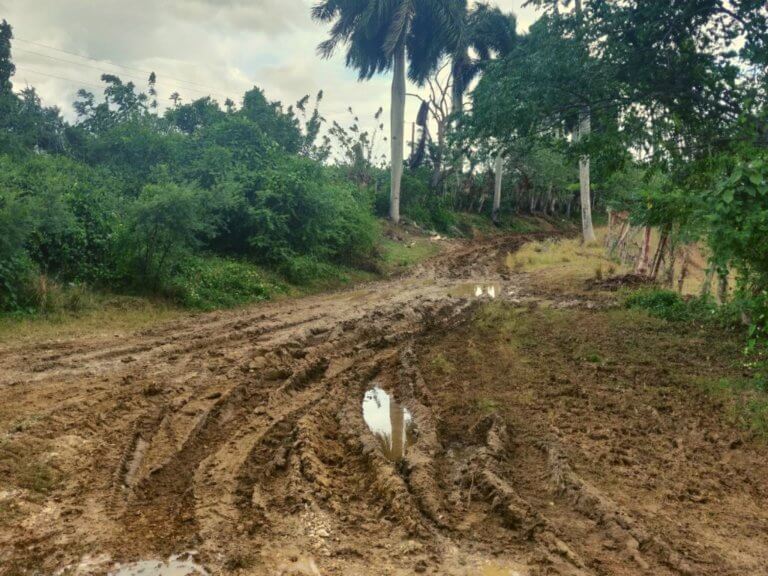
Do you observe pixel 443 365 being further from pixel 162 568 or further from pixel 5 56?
pixel 5 56

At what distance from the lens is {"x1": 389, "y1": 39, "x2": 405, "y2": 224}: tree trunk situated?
24812mm

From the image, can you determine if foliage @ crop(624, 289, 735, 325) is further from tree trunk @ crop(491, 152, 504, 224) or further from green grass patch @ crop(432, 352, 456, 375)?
tree trunk @ crop(491, 152, 504, 224)

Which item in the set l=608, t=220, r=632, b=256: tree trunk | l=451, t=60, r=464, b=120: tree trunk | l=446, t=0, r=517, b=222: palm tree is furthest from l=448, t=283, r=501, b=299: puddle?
l=451, t=60, r=464, b=120: tree trunk

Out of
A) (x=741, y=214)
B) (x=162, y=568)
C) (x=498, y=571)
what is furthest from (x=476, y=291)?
(x=162, y=568)

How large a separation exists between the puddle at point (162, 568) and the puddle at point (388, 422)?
2.22m

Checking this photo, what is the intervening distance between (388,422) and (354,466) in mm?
1366

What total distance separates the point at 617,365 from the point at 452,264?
12538 millimetres

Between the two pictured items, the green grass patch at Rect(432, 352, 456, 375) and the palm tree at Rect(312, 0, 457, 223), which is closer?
the green grass patch at Rect(432, 352, 456, 375)

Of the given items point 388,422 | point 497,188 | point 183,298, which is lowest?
point 388,422

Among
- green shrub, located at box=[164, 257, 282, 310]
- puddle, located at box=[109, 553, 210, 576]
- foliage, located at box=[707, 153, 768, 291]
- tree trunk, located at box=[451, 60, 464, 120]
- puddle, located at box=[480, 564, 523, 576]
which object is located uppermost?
tree trunk, located at box=[451, 60, 464, 120]

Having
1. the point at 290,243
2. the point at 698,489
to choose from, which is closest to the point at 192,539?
the point at 698,489

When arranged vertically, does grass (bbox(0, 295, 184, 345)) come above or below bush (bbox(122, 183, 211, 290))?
below

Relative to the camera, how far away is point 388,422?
630cm

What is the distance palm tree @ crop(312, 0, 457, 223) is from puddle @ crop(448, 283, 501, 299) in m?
11.1
